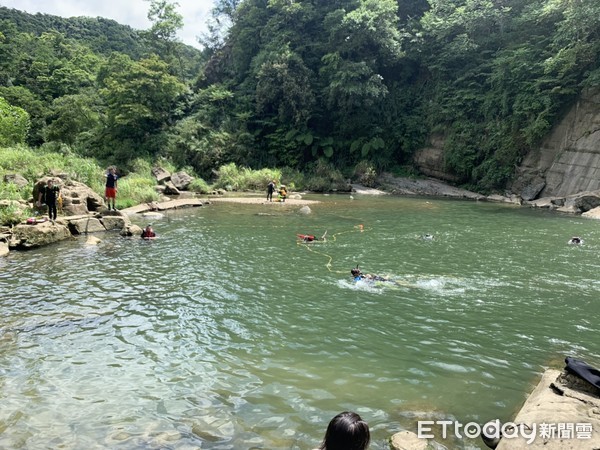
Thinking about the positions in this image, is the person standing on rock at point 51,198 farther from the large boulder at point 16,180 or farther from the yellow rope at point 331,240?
the yellow rope at point 331,240

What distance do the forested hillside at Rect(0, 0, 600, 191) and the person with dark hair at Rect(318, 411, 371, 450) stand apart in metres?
34.1

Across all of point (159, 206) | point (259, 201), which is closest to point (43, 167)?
point (159, 206)

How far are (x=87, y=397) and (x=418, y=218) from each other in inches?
769

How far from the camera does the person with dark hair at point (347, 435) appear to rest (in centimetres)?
302

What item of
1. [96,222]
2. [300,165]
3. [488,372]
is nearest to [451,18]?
[300,165]

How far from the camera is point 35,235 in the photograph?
47.5 ft

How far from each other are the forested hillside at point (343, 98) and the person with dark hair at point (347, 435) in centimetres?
3413

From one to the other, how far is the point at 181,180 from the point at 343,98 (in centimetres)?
1691

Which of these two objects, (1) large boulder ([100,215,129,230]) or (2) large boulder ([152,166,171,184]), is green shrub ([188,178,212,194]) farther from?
(1) large boulder ([100,215,129,230])

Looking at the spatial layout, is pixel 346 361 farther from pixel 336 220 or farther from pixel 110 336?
pixel 336 220

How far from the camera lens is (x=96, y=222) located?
17.9 meters

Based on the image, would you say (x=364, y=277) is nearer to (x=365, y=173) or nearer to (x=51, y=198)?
(x=51, y=198)

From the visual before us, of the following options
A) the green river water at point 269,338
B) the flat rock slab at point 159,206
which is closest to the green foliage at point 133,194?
the flat rock slab at point 159,206

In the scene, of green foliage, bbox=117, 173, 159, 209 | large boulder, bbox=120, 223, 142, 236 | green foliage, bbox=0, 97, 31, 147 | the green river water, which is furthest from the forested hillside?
the green river water
